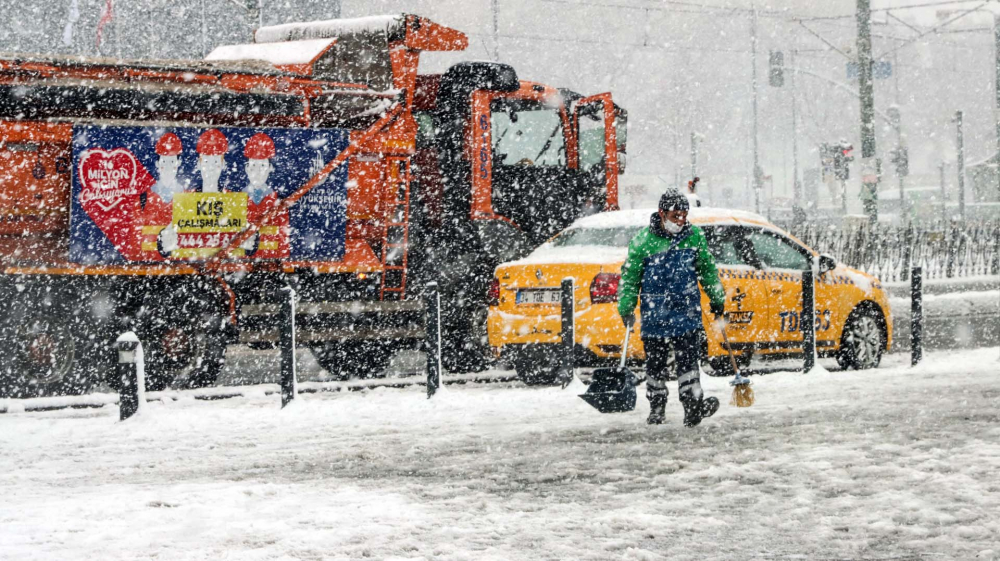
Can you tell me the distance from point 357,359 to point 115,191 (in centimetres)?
327

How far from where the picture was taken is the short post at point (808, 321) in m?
11.6

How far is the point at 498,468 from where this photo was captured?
7.39 meters

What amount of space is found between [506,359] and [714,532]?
5737mm

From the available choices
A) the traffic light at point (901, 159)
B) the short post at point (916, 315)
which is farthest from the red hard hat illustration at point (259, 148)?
the traffic light at point (901, 159)

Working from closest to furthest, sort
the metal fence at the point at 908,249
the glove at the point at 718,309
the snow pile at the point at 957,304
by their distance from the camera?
the glove at the point at 718,309
the snow pile at the point at 957,304
the metal fence at the point at 908,249

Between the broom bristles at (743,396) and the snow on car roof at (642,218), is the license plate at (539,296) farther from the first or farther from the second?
the broom bristles at (743,396)

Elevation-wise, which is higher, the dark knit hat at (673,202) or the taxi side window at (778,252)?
the dark knit hat at (673,202)

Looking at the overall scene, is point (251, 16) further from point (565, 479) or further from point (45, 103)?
point (565, 479)

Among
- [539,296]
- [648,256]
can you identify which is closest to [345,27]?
[539,296]

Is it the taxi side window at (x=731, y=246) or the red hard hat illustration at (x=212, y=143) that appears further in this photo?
the taxi side window at (x=731, y=246)

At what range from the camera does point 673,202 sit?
8484 millimetres

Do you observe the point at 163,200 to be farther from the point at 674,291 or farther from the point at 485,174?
the point at 674,291

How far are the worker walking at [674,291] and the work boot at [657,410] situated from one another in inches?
6.4

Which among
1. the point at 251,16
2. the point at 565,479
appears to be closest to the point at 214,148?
the point at 565,479
